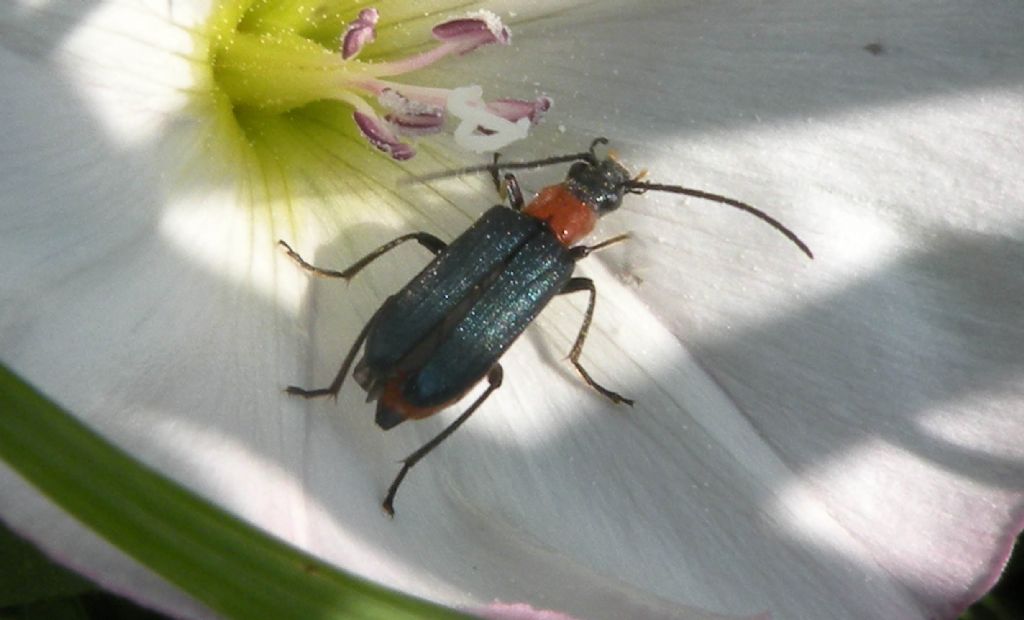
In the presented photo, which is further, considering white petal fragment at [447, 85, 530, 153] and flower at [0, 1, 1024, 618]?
white petal fragment at [447, 85, 530, 153]

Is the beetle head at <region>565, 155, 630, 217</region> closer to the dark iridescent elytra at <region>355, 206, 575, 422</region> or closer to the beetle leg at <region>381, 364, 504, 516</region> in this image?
the dark iridescent elytra at <region>355, 206, 575, 422</region>

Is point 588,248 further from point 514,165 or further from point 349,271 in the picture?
point 349,271

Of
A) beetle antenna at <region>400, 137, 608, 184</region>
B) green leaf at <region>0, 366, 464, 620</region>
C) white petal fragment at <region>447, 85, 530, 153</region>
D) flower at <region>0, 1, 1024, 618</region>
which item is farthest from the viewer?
beetle antenna at <region>400, 137, 608, 184</region>

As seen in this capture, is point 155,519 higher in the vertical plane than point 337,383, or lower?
higher

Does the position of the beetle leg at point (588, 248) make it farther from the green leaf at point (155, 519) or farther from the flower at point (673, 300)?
the green leaf at point (155, 519)

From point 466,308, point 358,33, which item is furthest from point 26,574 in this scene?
point 358,33

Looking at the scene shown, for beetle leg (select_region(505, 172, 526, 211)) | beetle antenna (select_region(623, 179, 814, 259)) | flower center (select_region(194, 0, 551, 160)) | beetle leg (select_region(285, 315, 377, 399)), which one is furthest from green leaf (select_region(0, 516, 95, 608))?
beetle antenna (select_region(623, 179, 814, 259))
